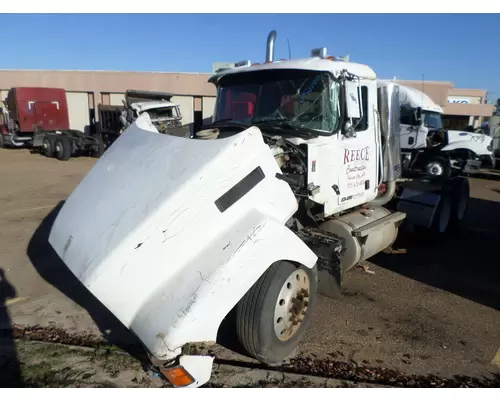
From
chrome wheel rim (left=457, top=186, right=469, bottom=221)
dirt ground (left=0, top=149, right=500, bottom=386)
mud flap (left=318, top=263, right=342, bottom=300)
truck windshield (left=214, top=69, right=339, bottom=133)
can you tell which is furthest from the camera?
chrome wheel rim (left=457, top=186, right=469, bottom=221)

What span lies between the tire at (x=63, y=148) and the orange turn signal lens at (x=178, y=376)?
16621 millimetres

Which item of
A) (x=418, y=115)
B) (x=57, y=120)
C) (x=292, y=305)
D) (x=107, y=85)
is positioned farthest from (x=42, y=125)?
(x=292, y=305)

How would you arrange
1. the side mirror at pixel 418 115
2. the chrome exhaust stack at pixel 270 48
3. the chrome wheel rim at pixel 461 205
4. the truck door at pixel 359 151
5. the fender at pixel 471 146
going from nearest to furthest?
the truck door at pixel 359 151, the chrome exhaust stack at pixel 270 48, the chrome wheel rim at pixel 461 205, the side mirror at pixel 418 115, the fender at pixel 471 146

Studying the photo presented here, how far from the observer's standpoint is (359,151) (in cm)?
489

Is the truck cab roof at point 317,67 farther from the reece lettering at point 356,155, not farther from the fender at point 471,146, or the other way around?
the fender at point 471,146

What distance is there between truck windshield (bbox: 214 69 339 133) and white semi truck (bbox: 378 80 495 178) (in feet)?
32.8

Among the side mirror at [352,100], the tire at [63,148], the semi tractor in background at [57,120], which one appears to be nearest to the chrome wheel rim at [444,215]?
the side mirror at [352,100]

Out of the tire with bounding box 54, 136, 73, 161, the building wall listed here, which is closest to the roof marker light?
the tire with bounding box 54, 136, 73, 161

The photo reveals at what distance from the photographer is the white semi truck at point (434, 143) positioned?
44.7 feet

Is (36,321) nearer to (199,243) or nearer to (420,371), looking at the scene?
(199,243)

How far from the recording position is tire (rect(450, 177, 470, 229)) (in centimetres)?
726

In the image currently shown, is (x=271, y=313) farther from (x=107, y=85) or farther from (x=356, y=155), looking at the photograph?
(x=107, y=85)

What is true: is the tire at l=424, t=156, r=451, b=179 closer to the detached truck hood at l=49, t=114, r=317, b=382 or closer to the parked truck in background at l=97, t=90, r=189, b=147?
the parked truck in background at l=97, t=90, r=189, b=147

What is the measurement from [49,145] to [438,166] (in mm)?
16327
